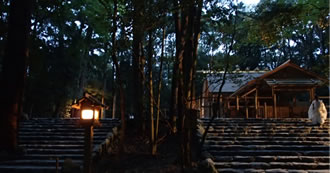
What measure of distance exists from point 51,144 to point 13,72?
2.93m

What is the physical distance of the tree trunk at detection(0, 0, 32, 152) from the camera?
898 cm

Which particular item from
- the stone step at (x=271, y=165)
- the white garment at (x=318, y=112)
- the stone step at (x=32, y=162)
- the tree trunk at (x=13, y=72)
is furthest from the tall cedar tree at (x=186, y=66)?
the white garment at (x=318, y=112)

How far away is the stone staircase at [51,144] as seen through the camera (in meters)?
8.07

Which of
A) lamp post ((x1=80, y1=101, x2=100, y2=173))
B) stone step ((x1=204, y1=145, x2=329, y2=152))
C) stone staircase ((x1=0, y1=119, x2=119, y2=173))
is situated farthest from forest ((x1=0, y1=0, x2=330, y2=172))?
lamp post ((x1=80, y1=101, x2=100, y2=173))

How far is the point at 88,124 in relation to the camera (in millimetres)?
5250

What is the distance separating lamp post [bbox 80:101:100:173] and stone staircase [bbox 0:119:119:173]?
178 cm

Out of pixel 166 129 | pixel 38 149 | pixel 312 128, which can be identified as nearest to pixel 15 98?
pixel 38 149

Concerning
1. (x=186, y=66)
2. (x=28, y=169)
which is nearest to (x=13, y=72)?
(x=28, y=169)

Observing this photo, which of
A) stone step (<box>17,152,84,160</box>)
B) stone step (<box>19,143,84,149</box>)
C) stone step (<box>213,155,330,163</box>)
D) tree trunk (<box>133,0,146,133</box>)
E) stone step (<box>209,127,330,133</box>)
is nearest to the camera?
tree trunk (<box>133,0,146,133</box>)

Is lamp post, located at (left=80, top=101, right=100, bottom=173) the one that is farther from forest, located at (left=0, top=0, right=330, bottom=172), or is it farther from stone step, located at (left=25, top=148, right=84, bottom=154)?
stone step, located at (left=25, top=148, right=84, bottom=154)

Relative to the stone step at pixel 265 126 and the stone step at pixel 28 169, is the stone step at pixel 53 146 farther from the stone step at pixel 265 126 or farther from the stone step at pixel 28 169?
the stone step at pixel 265 126

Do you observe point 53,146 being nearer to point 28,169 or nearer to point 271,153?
point 28,169

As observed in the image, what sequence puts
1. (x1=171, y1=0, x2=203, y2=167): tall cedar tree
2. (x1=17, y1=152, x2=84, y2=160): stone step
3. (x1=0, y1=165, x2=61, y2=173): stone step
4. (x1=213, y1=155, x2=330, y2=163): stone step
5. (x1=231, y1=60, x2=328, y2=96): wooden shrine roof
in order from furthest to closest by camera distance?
(x1=231, y1=60, x2=328, y2=96): wooden shrine roof → (x1=17, y1=152, x2=84, y2=160): stone step → (x1=213, y1=155, x2=330, y2=163): stone step → (x1=0, y1=165, x2=61, y2=173): stone step → (x1=171, y1=0, x2=203, y2=167): tall cedar tree

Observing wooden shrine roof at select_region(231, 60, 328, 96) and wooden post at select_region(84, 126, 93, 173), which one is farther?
wooden shrine roof at select_region(231, 60, 328, 96)
